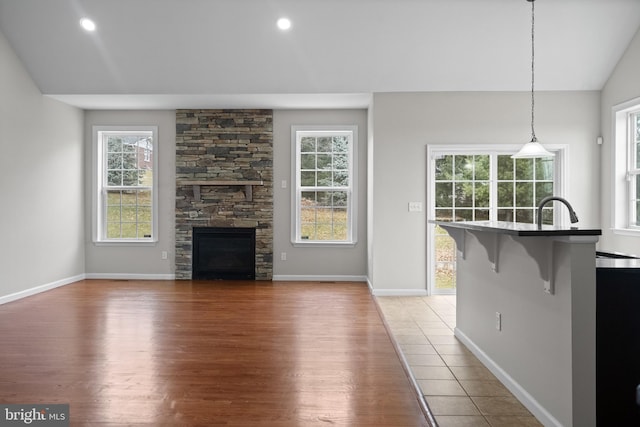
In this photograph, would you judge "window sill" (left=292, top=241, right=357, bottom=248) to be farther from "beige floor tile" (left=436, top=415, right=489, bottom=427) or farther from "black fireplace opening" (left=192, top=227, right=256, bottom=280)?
"beige floor tile" (left=436, top=415, right=489, bottom=427)

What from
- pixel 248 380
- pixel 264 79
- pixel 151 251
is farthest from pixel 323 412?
pixel 151 251

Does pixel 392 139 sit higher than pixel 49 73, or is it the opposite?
pixel 49 73

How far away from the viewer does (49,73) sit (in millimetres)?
5594

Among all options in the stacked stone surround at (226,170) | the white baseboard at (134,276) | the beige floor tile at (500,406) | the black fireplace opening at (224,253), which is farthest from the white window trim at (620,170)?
the white baseboard at (134,276)

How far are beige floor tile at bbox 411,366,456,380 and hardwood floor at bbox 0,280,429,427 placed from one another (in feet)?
0.35

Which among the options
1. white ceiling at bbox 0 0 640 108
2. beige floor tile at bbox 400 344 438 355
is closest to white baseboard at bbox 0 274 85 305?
white ceiling at bbox 0 0 640 108

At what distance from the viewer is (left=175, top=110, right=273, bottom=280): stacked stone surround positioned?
6.75 metres

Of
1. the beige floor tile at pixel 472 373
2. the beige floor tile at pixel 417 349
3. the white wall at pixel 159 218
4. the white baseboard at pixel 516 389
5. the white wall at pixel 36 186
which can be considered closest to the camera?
the white baseboard at pixel 516 389

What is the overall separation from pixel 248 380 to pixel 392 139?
3758 millimetres

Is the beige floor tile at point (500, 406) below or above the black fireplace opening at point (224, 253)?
below

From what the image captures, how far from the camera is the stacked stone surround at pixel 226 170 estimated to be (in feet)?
22.1

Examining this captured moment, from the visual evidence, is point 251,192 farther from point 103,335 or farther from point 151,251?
point 103,335

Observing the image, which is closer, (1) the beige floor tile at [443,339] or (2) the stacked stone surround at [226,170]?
(1) the beige floor tile at [443,339]

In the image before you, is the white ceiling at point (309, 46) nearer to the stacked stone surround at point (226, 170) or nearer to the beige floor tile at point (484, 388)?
the stacked stone surround at point (226, 170)
